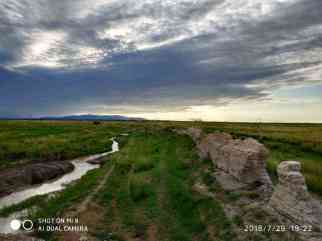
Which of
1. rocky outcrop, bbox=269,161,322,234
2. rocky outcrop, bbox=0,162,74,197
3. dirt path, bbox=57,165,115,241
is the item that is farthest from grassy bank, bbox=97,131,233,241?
rocky outcrop, bbox=0,162,74,197

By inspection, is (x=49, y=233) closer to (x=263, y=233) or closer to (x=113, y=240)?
(x=113, y=240)

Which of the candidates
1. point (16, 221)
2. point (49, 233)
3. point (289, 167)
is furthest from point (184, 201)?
point (16, 221)

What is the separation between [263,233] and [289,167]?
10.9 ft

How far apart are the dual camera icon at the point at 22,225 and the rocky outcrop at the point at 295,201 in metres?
12.4

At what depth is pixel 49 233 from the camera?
12.9 meters

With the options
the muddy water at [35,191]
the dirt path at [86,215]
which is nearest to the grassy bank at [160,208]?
the dirt path at [86,215]

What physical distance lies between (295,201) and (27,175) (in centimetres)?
2319

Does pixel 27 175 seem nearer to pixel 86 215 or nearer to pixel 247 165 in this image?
pixel 86 215

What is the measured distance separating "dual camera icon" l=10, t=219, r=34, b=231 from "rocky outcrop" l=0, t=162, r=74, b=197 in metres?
7.67

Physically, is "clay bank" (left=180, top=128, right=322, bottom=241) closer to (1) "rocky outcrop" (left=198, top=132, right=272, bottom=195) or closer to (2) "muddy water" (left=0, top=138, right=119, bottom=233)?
(1) "rocky outcrop" (left=198, top=132, right=272, bottom=195)

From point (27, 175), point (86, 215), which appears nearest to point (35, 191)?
point (27, 175)

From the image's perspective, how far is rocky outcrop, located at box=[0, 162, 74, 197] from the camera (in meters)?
22.3

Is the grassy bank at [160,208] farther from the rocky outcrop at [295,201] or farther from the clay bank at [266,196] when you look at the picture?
the rocky outcrop at [295,201]

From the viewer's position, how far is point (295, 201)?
11.1 metres
